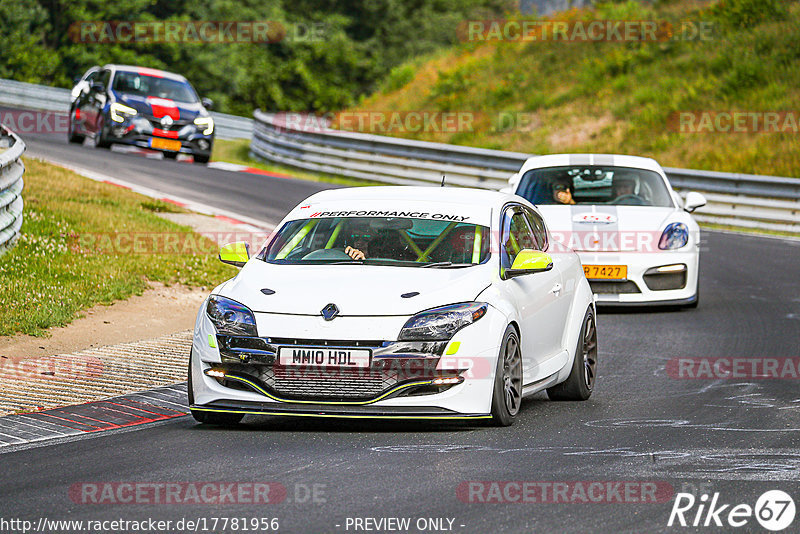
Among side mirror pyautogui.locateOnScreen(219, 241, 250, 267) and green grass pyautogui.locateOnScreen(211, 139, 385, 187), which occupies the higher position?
side mirror pyautogui.locateOnScreen(219, 241, 250, 267)

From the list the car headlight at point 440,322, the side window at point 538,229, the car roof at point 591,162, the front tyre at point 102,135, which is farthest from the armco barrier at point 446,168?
the car headlight at point 440,322

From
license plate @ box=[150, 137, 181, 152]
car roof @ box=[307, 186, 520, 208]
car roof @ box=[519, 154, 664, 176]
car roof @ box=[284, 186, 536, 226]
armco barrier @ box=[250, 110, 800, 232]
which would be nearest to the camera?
car roof @ box=[284, 186, 536, 226]

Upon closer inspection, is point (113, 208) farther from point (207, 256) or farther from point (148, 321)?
point (148, 321)

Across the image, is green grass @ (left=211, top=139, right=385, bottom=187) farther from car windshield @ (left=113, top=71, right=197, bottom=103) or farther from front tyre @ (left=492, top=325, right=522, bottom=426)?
front tyre @ (left=492, top=325, right=522, bottom=426)

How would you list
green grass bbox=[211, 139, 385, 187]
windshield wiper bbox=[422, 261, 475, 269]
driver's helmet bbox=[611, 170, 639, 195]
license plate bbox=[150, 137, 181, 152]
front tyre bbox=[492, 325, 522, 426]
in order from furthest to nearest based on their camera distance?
green grass bbox=[211, 139, 385, 187]
license plate bbox=[150, 137, 181, 152]
driver's helmet bbox=[611, 170, 639, 195]
windshield wiper bbox=[422, 261, 475, 269]
front tyre bbox=[492, 325, 522, 426]

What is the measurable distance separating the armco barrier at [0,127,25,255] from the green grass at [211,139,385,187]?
507 inches

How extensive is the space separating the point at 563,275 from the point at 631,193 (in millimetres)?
5992

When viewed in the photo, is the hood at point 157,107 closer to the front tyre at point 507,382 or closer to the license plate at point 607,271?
the license plate at point 607,271

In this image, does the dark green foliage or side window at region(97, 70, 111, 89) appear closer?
side window at region(97, 70, 111, 89)

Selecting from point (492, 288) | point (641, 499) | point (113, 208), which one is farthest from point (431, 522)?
point (113, 208)

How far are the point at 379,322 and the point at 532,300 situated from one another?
4.67ft

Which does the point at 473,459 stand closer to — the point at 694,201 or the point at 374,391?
the point at 374,391

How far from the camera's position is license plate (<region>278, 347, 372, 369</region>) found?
24.1ft

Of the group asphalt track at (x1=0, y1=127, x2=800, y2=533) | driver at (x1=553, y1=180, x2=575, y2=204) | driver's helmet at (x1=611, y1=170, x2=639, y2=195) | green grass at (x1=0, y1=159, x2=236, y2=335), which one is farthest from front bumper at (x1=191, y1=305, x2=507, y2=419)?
driver's helmet at (x1=611, y1=170, x2=639, y2=195)
